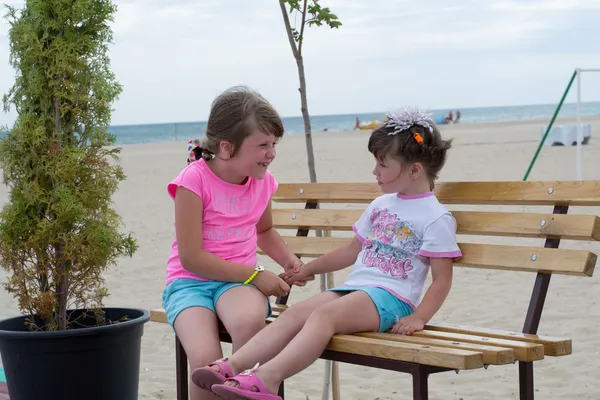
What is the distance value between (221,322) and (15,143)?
1262 millimetres

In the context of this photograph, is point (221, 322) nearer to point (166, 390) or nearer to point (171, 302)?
point (171, 302)

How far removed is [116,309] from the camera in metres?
4.04

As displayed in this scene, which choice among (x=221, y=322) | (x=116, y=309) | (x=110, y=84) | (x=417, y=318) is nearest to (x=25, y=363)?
(x=116, y=309)

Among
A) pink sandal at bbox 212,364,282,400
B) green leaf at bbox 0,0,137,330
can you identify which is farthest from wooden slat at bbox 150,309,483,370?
green leaf at bbox 0,0,137,330

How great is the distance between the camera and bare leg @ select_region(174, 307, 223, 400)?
3.06 metres

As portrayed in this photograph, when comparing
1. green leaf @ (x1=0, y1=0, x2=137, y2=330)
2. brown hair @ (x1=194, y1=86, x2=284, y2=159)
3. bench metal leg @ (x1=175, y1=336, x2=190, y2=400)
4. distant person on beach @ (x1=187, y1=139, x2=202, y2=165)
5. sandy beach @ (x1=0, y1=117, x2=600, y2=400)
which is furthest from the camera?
sandy beach @ (x1=0, y1=117, x2=600, y2=400)

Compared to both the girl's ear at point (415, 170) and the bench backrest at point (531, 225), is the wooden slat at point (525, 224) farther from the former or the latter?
the girl's ear at point (415, 170)

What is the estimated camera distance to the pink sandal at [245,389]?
2.65 meters

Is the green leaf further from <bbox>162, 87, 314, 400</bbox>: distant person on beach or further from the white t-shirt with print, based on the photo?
the white t-shirt with print

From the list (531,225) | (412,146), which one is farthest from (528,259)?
(412,146)

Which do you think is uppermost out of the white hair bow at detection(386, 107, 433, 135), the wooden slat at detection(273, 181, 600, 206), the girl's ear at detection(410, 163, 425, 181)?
the white hair bow at detection(386, 107, 433, 135)

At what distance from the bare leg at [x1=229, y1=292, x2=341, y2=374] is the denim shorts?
0.46 ft

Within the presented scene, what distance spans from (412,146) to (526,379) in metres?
0.93

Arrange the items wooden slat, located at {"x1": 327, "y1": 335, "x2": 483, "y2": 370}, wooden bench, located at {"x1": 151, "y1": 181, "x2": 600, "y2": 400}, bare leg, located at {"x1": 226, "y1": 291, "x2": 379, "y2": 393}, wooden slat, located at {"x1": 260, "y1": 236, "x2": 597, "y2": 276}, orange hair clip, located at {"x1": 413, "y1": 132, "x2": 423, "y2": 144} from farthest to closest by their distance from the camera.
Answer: orange hair clip, located at {"x1": 413, "y1": 132, "x2": 423, "y2": 144} → wooden slat, located at {"x1": 260, "y1": 236, "x2": 597, "y2": 276} → bare leg, located at {"x1": 226, "y1": 291, "x2": 379, "y2": 393} → wooden bench, located at {"x1": 151, "y1": 181, "x2": 600, "y2": 400} → wooden slat, located at {"x1": 327, "y1": 335, "x2": 483, "y2": 370}
